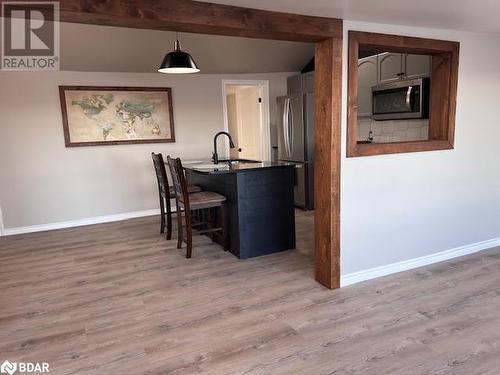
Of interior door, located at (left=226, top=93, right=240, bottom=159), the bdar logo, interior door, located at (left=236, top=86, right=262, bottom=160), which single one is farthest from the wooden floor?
interior door, located at (left=226, top=93, right=240, bottom=159)

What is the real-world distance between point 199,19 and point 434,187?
8.04ft

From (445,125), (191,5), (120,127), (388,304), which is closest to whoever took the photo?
(191,5)

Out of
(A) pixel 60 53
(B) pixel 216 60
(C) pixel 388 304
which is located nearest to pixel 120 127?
(A) pixel 60 53

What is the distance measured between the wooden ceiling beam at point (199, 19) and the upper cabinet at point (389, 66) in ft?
5.59

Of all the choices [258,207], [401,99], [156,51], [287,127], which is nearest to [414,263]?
[258,207]

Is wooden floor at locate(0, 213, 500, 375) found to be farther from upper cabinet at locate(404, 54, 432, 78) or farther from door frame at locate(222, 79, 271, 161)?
door frame at locate(222, 79, 271, 161)

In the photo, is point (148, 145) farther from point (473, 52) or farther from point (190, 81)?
point (473, 52)

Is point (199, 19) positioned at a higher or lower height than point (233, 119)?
higher

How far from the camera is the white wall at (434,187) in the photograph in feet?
9.52

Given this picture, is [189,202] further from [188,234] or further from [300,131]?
[300,131]

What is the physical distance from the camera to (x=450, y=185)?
3320 mm

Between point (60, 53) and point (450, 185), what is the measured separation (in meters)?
4.57

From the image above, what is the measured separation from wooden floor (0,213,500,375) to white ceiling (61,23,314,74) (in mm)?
2522

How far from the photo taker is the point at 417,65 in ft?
12.3
